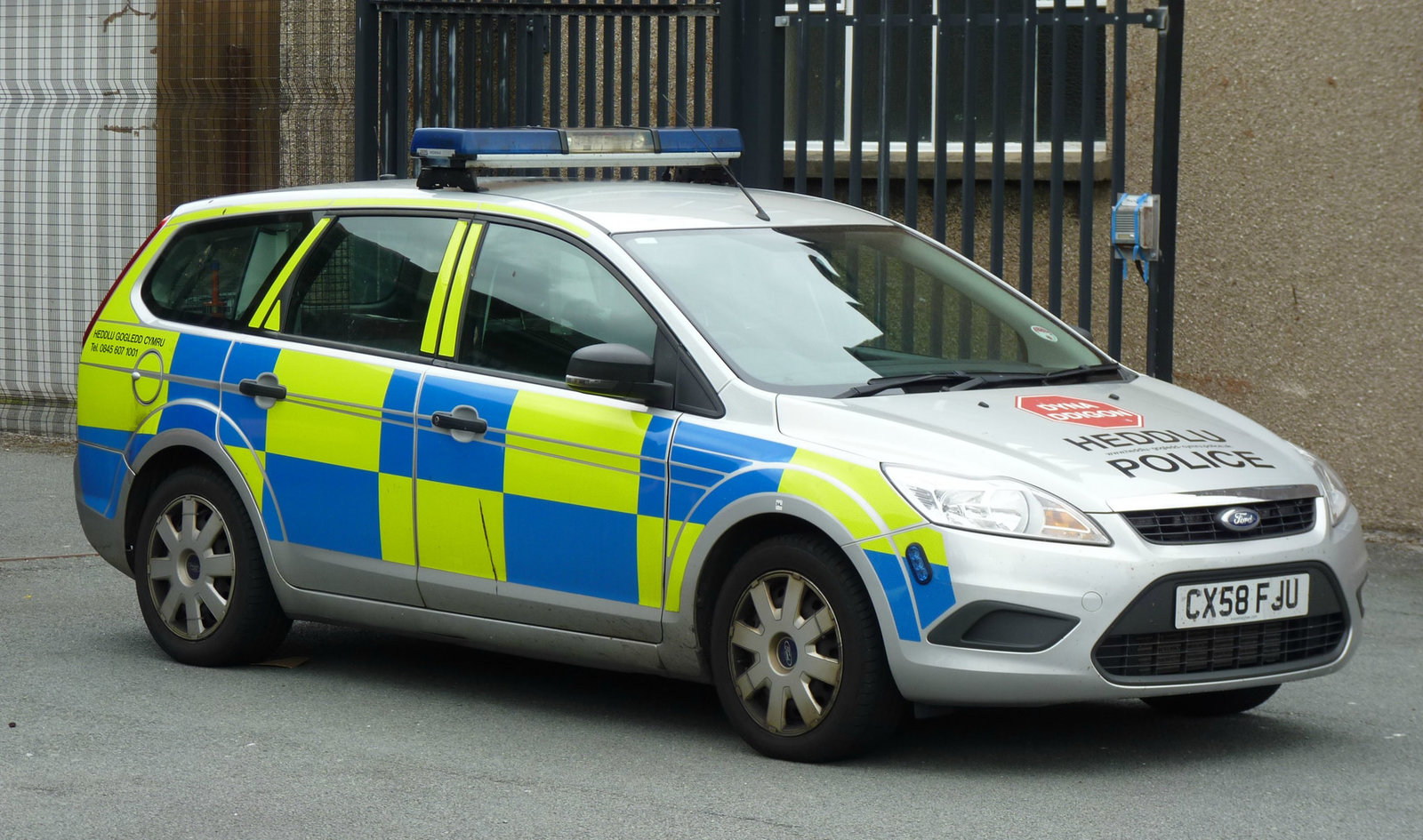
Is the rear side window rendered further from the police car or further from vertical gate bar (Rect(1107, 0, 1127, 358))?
vertical gate bar (Rect(1107, 0, 1127, 358))

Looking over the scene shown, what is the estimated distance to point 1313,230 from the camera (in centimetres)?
965

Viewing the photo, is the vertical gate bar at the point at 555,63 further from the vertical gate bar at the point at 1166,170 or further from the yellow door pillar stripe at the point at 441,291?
the yellow door pillar stripe at the point at 441,291

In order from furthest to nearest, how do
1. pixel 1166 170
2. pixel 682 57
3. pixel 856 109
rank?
pixel 682 57 < pixel 856 109 < pixel 1166 170

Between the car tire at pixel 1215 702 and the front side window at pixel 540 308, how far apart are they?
1975mm

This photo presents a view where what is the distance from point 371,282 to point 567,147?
2.85ft

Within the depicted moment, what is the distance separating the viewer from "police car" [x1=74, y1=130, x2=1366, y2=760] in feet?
16.6

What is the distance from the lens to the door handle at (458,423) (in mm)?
5875

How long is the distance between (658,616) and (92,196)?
8554mm

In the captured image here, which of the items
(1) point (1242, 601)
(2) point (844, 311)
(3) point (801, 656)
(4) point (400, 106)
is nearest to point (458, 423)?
(2) point (844, 311)

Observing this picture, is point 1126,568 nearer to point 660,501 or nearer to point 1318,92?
point 660,501

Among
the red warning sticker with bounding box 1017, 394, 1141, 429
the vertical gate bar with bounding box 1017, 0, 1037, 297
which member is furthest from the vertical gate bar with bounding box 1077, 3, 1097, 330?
the red warning sticker with bounding box 1017, 394, 1141, 429

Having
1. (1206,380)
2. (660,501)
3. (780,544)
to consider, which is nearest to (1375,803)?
(780,544)

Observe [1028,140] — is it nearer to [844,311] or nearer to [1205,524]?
[844,311]

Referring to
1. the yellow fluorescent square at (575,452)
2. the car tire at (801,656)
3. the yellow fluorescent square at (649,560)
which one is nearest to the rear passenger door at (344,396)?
the yellow fluorescent square at (575,452)
